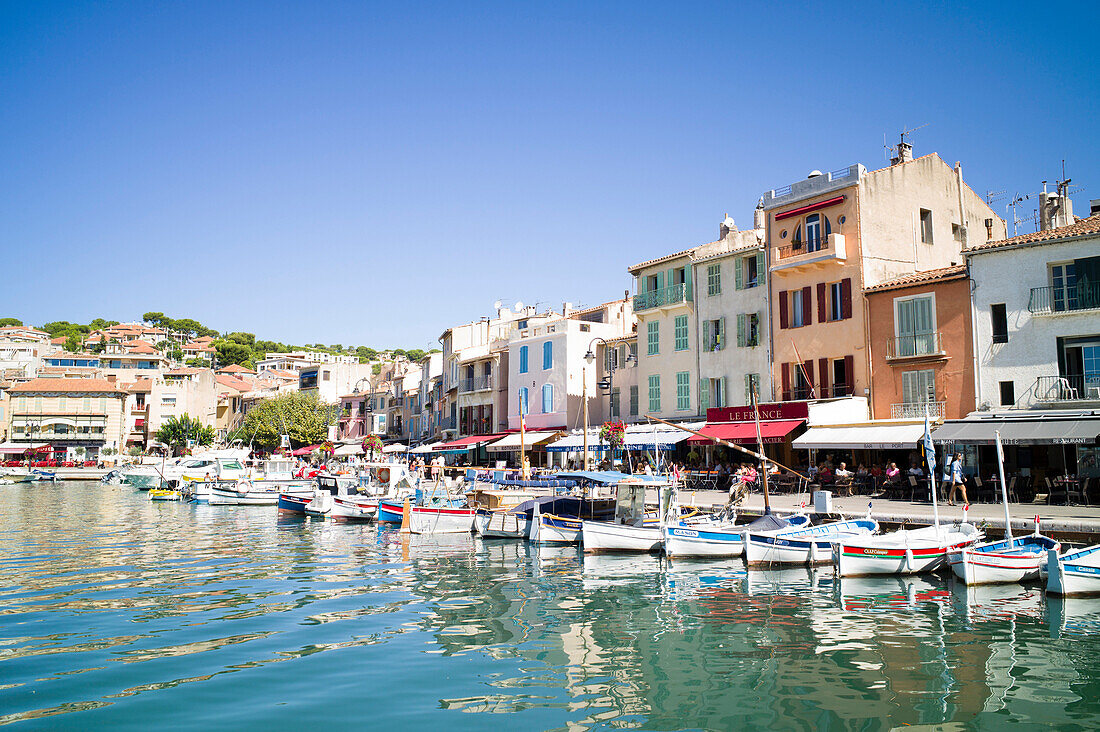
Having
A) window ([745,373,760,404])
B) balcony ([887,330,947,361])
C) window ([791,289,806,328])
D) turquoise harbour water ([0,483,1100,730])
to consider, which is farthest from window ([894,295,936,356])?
turquoise harbour water ([0,483,1100,730])

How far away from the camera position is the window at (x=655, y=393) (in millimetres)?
45250

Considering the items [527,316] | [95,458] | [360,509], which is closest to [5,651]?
[360,509]

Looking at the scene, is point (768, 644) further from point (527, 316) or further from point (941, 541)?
point (527, 316)

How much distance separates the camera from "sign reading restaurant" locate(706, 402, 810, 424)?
36000mm

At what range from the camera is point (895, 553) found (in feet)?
67.0

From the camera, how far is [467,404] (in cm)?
6397

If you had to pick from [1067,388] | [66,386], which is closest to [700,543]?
[1067,388]

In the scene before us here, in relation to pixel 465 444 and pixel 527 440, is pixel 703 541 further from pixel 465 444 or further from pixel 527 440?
pixel 465 444

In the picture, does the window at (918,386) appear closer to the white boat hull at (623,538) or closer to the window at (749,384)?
the window at (749,384)

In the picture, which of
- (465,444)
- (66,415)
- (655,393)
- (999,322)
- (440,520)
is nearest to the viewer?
(999,322)

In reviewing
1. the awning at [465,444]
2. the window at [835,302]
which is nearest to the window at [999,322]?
the window at [835,302]

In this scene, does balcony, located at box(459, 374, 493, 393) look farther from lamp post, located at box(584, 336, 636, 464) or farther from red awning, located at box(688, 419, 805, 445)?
red awning, located at box(688, 419, 805, 445)

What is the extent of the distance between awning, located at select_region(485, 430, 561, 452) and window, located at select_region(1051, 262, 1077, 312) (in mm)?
28728

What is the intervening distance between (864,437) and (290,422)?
66321 mm
